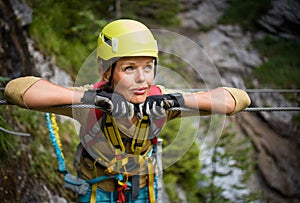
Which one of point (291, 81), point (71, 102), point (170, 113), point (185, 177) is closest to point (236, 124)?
point (291, 81)

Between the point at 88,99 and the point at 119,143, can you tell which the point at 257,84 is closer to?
the point at 119,143

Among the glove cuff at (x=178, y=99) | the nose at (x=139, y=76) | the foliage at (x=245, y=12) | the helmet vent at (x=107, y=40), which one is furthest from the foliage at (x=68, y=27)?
the glove cuff at (x=178, y=99)

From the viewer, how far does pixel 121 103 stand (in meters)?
1.93

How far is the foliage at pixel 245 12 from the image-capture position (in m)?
9.88

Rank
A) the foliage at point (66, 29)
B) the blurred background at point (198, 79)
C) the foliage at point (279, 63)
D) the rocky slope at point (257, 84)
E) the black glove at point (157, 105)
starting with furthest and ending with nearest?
the foliage at point (279, 63) → the rocky slope at point (257, 84) → the foliage at point (66, 29) → the blurred background at point (198, 79) → the black glove at point (157, 105)

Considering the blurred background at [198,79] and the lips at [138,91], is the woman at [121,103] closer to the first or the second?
the lips at [138,91]

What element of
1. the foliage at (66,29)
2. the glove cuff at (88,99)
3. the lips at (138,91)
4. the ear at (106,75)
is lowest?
the glove cuff at (88,99)

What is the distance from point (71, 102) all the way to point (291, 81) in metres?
7.29

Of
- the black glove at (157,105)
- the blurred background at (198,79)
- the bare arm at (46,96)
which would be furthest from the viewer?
the blurred background at (198,79)

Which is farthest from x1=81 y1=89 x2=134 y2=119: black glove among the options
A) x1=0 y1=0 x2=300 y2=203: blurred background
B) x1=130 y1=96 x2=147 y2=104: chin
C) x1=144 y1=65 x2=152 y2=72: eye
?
x1=0 y1=0 x2=300 y2=203: blurred background

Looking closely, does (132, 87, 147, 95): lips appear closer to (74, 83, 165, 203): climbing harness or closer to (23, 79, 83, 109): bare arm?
(74, 83, 165, 203): climbing harness

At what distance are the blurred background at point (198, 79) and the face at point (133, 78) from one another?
615mm

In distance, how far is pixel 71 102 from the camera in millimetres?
1947

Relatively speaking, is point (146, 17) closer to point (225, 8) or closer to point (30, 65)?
point (225, 8)
